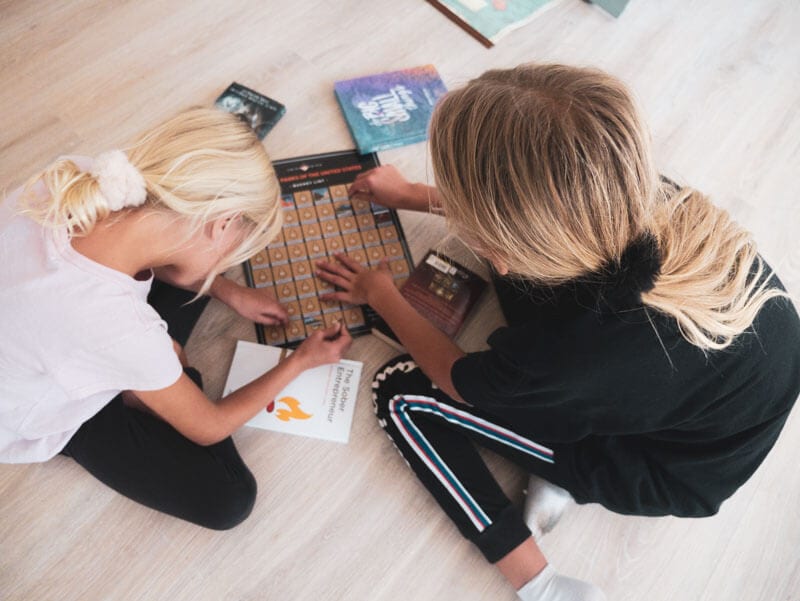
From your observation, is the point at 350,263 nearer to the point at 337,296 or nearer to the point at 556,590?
the point at 337,296

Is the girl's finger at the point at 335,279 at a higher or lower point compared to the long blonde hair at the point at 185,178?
lower

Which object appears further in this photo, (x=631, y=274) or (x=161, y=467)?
(x=161, y=467)

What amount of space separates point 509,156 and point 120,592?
0.91 m

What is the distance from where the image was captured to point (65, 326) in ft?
2.34

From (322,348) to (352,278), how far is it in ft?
0.53

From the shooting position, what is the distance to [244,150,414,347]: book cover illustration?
3.68 ft

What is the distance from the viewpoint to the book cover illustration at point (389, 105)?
51.6 inches

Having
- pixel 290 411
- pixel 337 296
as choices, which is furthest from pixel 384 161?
pixel 290 411

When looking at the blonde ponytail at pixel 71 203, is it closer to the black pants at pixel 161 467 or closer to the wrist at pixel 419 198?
→ the black pants at pixel 161 467

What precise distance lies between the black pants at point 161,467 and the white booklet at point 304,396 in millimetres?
116

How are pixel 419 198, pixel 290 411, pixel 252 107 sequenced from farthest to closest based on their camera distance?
pixel 252 107 → pixel 419 198 → pixel 290 411

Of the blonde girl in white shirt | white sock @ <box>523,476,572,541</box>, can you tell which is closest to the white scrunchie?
the blonde girl in white shirt

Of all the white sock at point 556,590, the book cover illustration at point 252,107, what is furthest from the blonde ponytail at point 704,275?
the book cover illustration at point 252,107

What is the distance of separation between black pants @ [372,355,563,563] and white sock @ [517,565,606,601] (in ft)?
0.22
